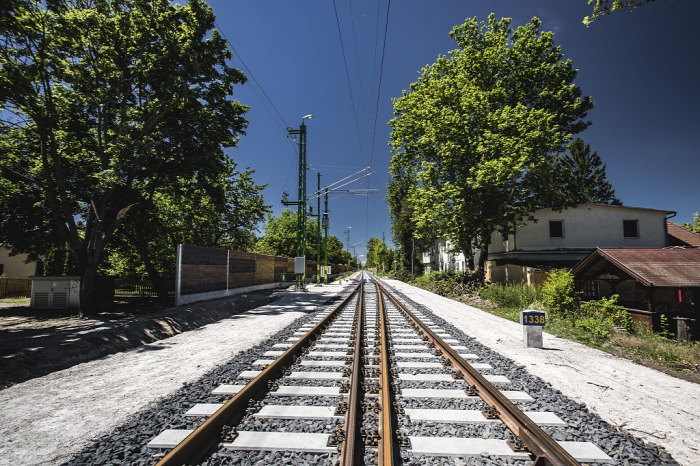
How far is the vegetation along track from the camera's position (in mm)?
2914

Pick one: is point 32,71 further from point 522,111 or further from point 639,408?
point 522,111

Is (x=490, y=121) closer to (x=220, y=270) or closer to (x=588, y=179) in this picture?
(x=220, y=270)

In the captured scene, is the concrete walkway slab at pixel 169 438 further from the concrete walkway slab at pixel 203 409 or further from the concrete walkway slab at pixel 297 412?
the concrete walkway slab at pixel 297 412

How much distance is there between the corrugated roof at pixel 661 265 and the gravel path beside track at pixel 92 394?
11.3m

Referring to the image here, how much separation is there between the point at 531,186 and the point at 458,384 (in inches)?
745

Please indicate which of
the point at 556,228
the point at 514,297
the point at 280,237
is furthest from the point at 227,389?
the point at 280,237

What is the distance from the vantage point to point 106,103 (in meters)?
13.6

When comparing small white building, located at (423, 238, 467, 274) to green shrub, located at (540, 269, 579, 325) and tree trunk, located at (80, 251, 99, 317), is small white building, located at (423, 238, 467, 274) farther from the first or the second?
tree trunk, located at (80, 251, 99, 317)

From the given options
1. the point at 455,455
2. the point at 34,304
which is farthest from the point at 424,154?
the point at 34,304

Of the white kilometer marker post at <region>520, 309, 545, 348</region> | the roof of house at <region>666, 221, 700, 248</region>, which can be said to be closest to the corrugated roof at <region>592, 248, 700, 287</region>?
the white kilometer marker post at <region>520, 309, 545, 348</region>

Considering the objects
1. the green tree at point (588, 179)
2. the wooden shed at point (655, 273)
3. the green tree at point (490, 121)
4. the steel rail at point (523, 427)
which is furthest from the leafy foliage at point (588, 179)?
the steel rail at point (523, 427)

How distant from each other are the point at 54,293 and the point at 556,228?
3445 cm

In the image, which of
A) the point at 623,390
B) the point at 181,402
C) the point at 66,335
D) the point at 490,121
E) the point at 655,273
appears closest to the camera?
the point at 181,402

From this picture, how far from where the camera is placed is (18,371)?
18.4ft
